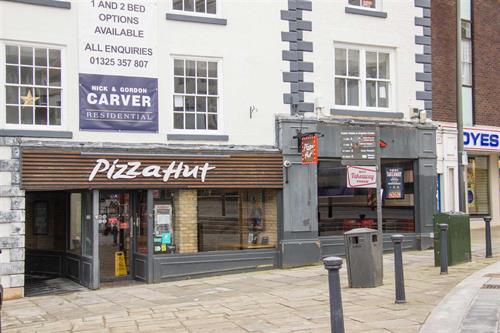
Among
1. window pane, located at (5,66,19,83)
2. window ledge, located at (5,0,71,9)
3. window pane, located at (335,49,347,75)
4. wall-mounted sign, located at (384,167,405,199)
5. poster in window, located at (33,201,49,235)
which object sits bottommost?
poster in window, located at (33,201,49,235)

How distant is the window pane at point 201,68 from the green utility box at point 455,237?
19.8 feet

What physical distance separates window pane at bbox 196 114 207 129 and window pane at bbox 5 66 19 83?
3.94 meters

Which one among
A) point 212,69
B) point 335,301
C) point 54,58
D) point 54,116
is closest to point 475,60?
point 212,69

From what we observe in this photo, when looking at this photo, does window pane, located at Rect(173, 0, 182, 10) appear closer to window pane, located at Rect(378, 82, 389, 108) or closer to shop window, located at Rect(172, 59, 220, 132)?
shop window, located at Rect(172, 59, 220, 132)

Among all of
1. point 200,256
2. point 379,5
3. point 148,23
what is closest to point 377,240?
point 200,256

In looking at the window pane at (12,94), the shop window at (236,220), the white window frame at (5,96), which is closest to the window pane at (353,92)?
the shop window at (236,220)

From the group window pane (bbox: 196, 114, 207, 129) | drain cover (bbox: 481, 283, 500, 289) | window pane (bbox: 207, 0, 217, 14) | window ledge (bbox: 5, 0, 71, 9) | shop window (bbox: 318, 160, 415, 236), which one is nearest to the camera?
drain cover (bbox: 481, 283, 500, 289)

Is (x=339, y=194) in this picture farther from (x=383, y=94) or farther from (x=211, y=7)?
Result: (x=211, y=7)

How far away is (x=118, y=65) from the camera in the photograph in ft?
43.0

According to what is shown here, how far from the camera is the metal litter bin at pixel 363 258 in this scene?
10.7 metres

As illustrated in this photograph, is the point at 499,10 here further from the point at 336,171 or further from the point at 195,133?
the point at 195,133

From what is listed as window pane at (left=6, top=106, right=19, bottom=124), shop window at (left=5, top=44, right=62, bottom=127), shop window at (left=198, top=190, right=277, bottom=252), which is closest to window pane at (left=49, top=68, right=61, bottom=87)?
shop window at (left=5, top=44, right=62, bottom=127)

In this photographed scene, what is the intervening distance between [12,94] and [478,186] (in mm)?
17675

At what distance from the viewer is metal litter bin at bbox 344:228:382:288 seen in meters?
10.7
